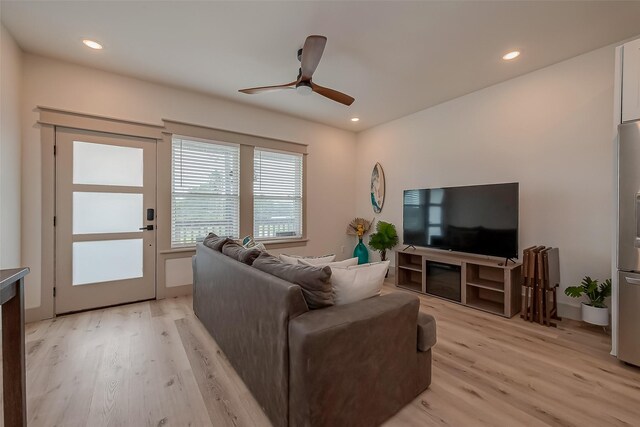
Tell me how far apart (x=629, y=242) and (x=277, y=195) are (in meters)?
3.86

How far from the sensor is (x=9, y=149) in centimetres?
238

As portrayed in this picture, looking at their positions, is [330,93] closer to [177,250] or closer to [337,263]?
[337,263]

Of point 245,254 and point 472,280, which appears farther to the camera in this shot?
point 472,280

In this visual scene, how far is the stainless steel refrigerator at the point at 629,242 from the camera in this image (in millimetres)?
1856

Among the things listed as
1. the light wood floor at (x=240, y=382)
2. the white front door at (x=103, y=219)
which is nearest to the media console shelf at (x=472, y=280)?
the light wood floor at (x=240, y=382)

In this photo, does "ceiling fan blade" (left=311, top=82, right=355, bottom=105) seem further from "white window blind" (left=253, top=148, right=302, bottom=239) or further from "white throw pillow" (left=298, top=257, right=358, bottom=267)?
"white window blind" (left=253, top=148, right=302, bottom=239)

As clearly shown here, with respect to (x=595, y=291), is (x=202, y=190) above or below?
above

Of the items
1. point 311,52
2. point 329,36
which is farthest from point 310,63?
point 329,36

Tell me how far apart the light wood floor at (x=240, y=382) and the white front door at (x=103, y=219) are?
19.8 inches

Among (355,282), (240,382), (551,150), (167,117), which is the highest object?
(167,117)

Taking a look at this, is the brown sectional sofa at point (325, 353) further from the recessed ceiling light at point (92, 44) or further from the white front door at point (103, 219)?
the recessed ceiling light at point (92, 44)

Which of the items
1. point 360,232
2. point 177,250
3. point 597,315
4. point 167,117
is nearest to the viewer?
point 597,315

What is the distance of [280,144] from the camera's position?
14.2 feet

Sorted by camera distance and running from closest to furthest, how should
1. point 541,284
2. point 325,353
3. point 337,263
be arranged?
point 325,353
point 337,263
point 541,284
